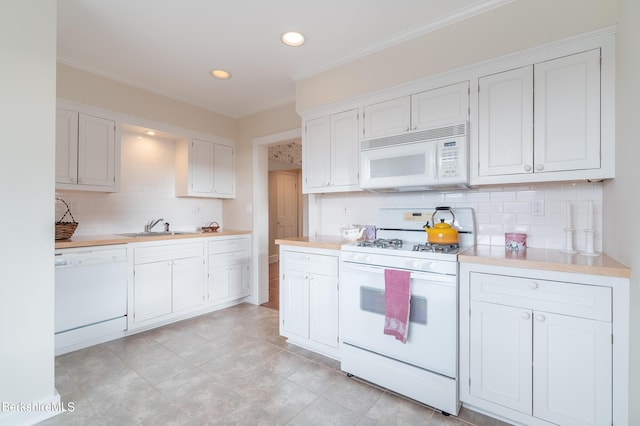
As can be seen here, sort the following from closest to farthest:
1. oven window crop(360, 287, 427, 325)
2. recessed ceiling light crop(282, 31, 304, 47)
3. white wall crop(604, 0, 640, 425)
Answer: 1. white wall crop(604, 0, 640, 425)
2. oven window crop(360, 287, 427, 325)
3. recessed ceiling light crop(282, 31, 304, 47)

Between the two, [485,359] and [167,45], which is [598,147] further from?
[167,45]

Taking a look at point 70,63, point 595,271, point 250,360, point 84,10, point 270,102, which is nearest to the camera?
point 595,271

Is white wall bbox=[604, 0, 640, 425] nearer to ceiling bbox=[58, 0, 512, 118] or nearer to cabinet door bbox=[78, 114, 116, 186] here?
ceiling bbox=[58, 0, 512, 118]

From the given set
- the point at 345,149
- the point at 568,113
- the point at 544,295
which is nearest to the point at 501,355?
the point at 544,295

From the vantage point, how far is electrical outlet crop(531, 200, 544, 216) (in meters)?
2.11

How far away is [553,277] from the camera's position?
61.8 inches

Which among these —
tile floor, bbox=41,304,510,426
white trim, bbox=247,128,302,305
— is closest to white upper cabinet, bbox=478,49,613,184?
tile floor, bbox=41,304,510,426

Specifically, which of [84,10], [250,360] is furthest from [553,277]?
[84,10]

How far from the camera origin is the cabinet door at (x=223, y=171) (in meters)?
4.13

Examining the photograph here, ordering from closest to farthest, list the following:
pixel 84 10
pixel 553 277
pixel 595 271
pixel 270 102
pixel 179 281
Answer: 1. pixel 595 271
2. pixel 553 277
3. pixel 84 10
4. pixel 179 281
5. pixel 270 102

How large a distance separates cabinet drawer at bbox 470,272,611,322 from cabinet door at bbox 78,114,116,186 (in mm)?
3597

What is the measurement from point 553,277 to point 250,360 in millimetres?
2284

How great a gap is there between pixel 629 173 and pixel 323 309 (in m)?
2.12

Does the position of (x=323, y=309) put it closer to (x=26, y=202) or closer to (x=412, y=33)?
(x=26, y=202)
